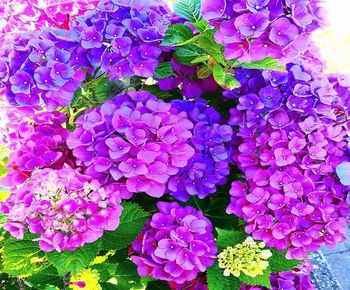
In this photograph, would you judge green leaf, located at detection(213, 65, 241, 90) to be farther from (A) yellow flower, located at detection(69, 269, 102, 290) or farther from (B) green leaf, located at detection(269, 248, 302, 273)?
(A) yellow flower, located at detection(69, 269, 102, 290)

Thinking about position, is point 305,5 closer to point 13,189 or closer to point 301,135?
point 301,135

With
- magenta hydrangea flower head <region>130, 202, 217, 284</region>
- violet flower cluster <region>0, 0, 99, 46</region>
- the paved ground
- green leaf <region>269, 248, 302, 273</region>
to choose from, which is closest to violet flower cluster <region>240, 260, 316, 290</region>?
green leaf <region>269, 248, 302, 273</region>

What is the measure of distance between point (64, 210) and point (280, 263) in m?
0.51

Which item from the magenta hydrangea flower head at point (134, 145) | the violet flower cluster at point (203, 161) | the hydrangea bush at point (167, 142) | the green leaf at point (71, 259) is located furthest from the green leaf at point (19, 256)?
the violet flower cluster at point (203, 161)

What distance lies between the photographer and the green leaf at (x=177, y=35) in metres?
1.13

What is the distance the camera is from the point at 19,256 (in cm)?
115

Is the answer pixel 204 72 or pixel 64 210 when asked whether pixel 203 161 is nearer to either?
pixel 204 72

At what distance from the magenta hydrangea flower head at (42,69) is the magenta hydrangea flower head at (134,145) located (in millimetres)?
81

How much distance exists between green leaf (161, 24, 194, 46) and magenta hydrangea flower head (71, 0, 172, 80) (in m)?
0.02

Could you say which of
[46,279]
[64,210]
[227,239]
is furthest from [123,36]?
[46,279]

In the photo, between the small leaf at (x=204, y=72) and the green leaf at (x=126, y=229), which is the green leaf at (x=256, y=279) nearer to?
the green leaf at (x=126, y=229)

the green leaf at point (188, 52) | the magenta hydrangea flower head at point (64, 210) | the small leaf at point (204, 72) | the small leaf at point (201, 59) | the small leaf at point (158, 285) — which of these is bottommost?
the small leaf at point (158, 285)

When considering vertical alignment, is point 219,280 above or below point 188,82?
below

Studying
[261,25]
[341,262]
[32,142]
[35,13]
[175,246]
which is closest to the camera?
[261,25]
